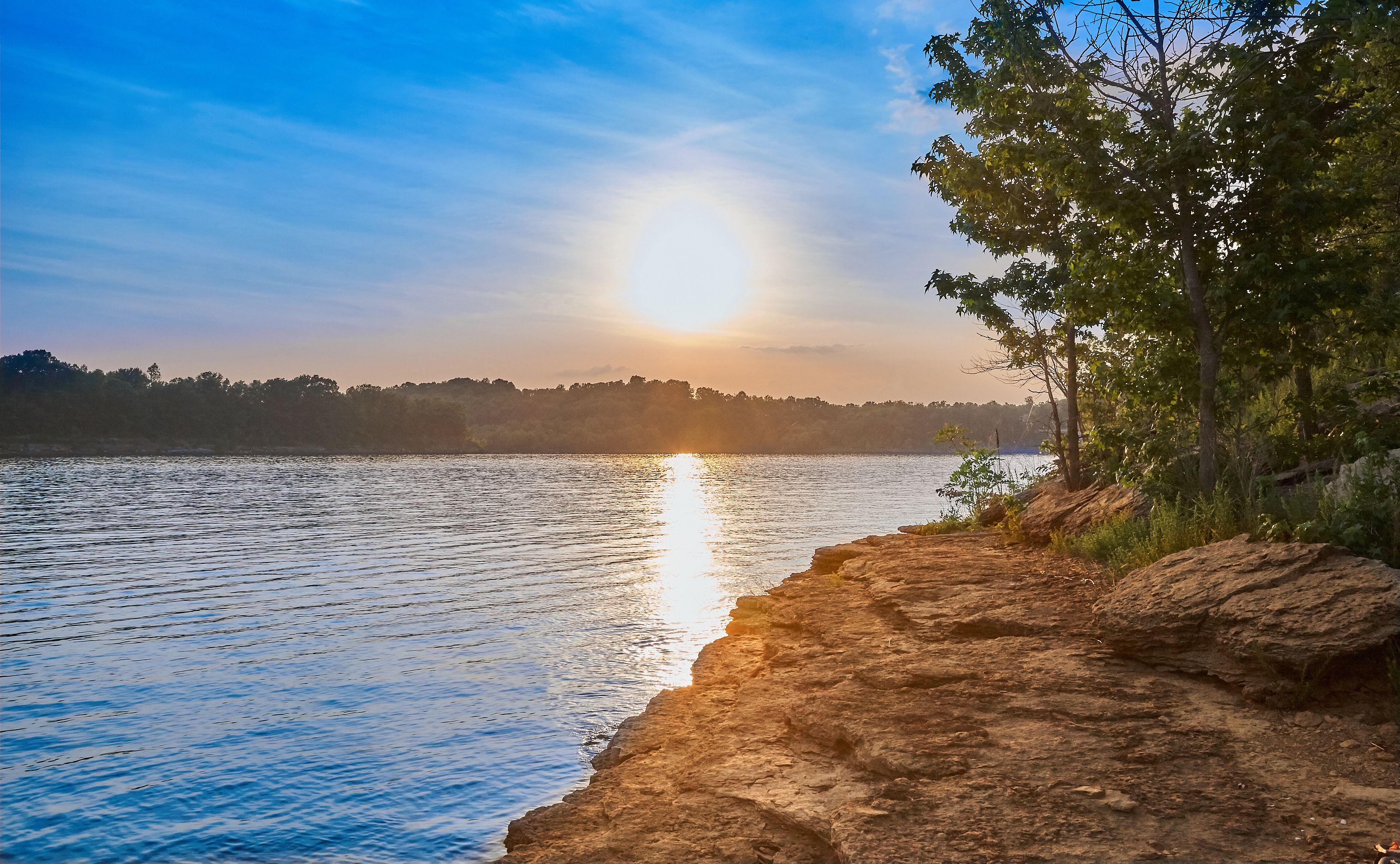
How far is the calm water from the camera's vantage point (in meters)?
7.32

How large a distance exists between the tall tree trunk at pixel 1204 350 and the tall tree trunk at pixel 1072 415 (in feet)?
22.7

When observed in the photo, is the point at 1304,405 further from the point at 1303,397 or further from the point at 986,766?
the point at 986,766

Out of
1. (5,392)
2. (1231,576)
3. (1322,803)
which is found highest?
(5,392)

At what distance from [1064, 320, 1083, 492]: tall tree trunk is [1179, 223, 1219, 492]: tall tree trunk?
6.93 metres

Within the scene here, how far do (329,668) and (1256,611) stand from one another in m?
10.9

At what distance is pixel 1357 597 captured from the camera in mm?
6723

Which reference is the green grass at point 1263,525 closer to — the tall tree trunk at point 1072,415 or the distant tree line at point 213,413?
the tall tree trunk at point 1072,415

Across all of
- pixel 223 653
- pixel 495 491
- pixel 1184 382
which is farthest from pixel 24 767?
pixel 495 491

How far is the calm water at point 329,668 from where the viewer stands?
7.32 metres

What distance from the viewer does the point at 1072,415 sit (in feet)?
64.6

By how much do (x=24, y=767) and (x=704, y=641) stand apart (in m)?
8.49

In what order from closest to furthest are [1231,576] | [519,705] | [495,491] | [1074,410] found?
1. [1231,576]
2. [519,705]
3. [1074,410]
4. [495,491]

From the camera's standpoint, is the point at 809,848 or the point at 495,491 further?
the point at 495,491

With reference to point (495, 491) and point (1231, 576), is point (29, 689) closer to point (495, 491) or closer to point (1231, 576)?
point (1231, 576)
